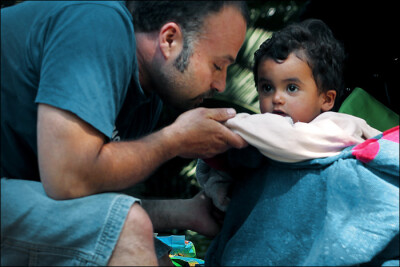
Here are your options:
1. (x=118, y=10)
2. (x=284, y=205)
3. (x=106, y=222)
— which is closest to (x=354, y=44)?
(x=284, y=205)

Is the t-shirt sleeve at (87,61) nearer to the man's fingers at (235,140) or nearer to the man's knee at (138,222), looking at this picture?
the man's knee at (138,222)

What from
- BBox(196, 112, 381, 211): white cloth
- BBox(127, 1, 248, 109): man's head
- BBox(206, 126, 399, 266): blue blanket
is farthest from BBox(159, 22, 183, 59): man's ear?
BBox(206, 126, 399, 266): blue blanket

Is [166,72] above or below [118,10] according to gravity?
below

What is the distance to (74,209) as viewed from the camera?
67.1 inches

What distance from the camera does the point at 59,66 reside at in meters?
1.68

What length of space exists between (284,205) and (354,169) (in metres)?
0.28

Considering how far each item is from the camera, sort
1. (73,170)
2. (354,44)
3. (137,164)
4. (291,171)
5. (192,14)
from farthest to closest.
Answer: (354,44) → (192,14) → (291,171) → (137,164) → (73,170)

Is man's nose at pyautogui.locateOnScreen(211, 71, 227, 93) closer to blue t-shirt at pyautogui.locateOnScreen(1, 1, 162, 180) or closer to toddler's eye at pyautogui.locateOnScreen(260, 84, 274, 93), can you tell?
toddler's eye at pyautogui.locateOnScreen(260, 84, 274, 93)

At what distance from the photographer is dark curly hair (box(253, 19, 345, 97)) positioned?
2.39 m

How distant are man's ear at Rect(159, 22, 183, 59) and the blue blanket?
1.95 feet

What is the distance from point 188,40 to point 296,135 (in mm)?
603

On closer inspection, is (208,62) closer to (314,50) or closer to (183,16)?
(183,16)

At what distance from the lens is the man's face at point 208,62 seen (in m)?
2.16

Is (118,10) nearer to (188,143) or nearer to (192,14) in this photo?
(192,14)
